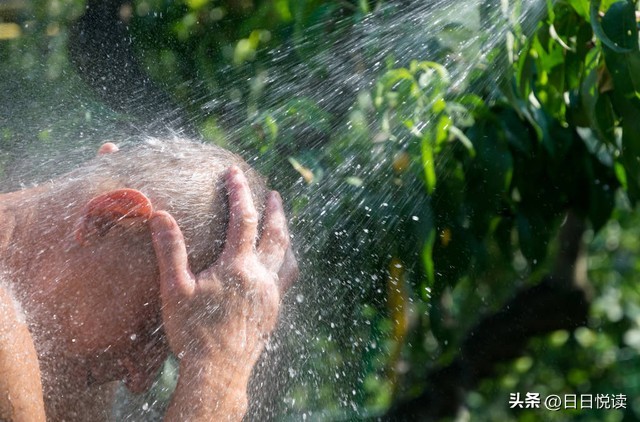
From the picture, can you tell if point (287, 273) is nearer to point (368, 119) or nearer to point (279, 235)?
point (279, 235)

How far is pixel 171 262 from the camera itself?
124 cm

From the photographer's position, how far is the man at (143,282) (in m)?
1.23

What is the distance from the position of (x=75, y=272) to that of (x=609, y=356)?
7.47 feet

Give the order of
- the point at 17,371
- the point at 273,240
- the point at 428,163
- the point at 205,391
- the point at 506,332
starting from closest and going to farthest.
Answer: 1. the point at 17,371
2. the point at 205,391
3. the point at 273,240
4. the point at 428,163
5. the point at 506,332

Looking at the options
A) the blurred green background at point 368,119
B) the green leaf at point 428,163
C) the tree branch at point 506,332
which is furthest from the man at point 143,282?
the tree branch at point 506,332

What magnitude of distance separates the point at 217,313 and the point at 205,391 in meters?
0.10

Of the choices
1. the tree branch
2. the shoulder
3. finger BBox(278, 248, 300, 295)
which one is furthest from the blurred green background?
the shoulder

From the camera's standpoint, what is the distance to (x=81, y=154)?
5.54ft

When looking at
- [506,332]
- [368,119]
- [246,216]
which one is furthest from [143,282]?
[506,332]

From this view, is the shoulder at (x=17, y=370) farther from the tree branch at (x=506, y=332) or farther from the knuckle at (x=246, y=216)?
the tree branch at (x=506, y=332)

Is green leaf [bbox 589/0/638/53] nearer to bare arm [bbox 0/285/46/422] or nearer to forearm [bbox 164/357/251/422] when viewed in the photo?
forearm [bbox 164/357/251/422]

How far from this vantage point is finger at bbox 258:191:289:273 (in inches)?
52.5

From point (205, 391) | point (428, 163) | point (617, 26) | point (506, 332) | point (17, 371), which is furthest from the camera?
point (506, 332)

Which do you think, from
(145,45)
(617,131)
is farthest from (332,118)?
(617,131)
